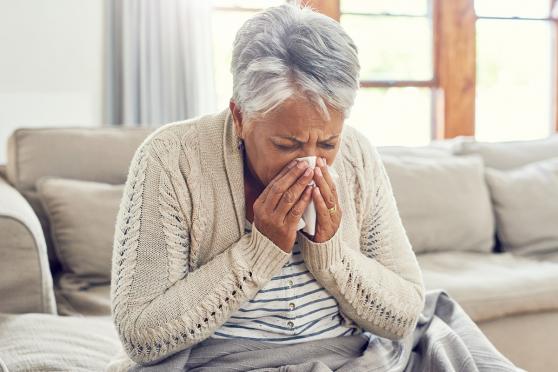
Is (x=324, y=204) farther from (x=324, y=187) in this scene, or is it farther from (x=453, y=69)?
(x=453, y=69)

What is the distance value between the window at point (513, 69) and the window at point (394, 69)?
287mm

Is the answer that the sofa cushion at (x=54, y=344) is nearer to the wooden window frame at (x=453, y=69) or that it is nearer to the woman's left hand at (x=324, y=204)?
the woman's left hand at (x=324, y=204)

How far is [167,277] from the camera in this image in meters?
1.20

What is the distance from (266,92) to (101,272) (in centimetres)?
110

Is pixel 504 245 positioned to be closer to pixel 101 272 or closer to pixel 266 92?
pixel 101 272

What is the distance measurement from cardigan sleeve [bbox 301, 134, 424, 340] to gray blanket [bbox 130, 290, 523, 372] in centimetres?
4

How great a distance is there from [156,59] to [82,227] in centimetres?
134

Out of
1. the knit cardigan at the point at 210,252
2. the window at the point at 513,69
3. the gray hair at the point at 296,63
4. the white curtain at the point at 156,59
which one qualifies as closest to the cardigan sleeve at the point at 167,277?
the knit cardigan at the point at 210,252

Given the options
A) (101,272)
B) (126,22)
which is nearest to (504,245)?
(101,272)

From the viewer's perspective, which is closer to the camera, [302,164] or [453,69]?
[302,164]

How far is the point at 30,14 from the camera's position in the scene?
3037 millimetres

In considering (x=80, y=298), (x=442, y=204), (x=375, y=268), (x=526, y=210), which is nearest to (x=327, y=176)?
(x=375, y=268)

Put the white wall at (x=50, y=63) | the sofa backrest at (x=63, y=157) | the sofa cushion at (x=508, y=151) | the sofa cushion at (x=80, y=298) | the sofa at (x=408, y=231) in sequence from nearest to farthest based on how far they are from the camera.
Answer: the sofa at (x=408, y=231) → the sofa cushion at (x=80, y=298) → the sofa backrest at (x=63, y=157) → the sofa cushion at (x=508, y=151) → the white wall at (x=50, y=63)

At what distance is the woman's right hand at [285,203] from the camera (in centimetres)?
116
